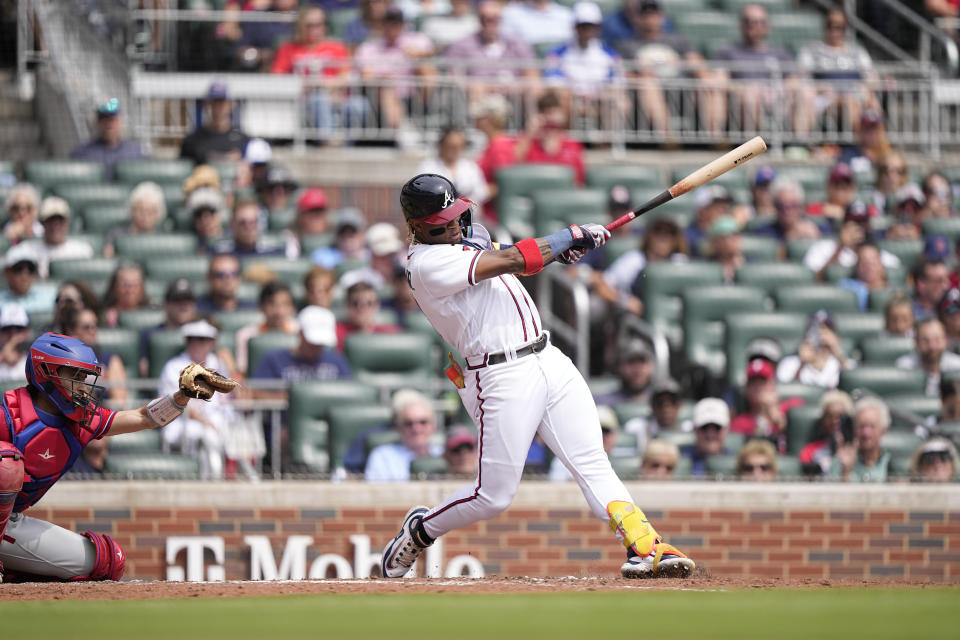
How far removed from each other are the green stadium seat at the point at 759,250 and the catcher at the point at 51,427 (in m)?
5.67

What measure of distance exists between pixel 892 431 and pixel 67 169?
6.14 metres

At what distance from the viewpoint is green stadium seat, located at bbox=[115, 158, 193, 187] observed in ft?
37.6

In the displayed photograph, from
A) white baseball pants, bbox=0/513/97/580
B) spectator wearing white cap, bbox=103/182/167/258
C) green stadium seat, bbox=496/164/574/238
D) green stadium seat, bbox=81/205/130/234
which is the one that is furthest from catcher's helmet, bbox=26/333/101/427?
green stadium seat, bbox=496/164/574/238

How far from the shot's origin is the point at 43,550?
696 centimetres

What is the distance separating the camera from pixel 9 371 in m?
9.16

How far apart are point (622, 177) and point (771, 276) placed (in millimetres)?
1580

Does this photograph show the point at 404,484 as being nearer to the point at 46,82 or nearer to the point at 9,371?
the point at 9,371

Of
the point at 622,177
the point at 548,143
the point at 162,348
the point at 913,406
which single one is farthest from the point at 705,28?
the point at 162,348

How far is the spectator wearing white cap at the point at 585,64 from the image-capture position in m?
12.8

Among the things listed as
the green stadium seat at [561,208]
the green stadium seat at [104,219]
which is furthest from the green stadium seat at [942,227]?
the green stadium seat at [104,219]

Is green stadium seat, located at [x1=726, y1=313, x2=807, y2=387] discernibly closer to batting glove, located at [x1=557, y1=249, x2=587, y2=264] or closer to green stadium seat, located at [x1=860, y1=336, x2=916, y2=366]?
green stadium seat, located at [x1=860, y1=336, x2=916, y2=366]

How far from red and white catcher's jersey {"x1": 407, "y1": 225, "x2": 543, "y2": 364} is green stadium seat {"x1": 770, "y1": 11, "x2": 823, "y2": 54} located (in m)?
8.37

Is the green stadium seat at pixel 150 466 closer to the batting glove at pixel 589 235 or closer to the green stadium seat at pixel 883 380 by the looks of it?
the batting glove at pixel 589 235

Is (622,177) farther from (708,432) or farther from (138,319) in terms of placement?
(138,319)
